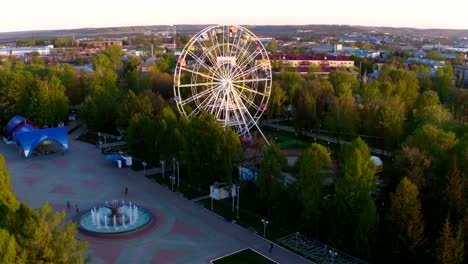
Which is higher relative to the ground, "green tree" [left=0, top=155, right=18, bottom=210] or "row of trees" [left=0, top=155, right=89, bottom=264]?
"row of trees" [left=0, top=155, right=89, bottom=264]

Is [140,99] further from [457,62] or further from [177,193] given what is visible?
[457,62]

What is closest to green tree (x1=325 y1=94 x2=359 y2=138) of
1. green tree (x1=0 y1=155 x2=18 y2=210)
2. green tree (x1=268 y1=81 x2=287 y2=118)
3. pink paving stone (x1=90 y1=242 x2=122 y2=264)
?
green tree (x1=268 y1=81 x2=287 y2=118)

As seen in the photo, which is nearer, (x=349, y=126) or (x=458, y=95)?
(x=349, y=126)

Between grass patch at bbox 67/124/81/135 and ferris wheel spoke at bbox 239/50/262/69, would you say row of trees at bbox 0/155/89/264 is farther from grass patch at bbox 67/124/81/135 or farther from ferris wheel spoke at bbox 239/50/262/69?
grass patch at bbox 67/124/81/135

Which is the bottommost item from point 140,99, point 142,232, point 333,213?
point 142,232

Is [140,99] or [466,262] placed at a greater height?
[140,99]

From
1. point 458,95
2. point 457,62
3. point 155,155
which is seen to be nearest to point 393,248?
point 155,155

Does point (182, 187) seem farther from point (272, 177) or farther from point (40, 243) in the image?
point (40, 243)
